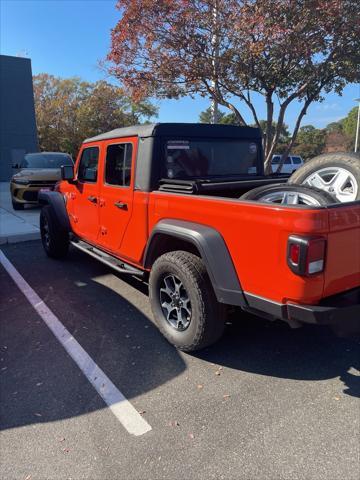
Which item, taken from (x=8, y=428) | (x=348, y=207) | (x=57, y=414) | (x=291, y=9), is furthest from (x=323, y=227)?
(x=291, y=9)

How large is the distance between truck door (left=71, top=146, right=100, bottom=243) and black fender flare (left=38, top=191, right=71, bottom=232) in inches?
12.9

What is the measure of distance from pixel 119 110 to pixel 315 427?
30.5m

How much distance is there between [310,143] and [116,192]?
51.9m

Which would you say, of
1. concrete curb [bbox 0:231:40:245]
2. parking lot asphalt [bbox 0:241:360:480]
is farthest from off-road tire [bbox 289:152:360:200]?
concrete curb [bbox 0:231:40:245]

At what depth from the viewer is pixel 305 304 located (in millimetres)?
2221

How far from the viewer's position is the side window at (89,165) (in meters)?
4.51

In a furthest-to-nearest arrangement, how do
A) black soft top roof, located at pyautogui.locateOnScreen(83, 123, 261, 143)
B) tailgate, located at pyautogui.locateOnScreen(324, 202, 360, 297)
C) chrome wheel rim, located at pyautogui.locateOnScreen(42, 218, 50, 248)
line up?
chrome wheel rim, located at pyautogui.locateOnScreen(42, 218, 50, 248) → black soft top roof, located at pyautogui.locateOnScreen(83, 123, 261, 143) → tailgate, located at pyautogui.locateOnScreen(324, 202, 360, 297)

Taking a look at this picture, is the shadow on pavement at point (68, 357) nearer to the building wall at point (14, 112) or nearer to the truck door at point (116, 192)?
the truck door at point (116, 192)

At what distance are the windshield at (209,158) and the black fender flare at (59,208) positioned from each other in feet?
8.41

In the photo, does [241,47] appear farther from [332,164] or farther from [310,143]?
[310,143]

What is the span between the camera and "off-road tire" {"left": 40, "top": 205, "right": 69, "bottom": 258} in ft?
18.9

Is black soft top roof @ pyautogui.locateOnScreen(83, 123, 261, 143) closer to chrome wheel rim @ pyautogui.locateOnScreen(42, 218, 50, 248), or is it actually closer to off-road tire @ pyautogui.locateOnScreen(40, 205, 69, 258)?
off-road tire @ pyautogui.locateOnScreen(40, 205, 69, 258)

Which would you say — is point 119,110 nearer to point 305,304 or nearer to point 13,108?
point 13,108

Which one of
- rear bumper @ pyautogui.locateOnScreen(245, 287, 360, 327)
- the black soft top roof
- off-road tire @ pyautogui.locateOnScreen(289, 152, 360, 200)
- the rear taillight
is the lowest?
rear bumper @ pyautogui.locateOnScreen(245, 287, 360, 327)
